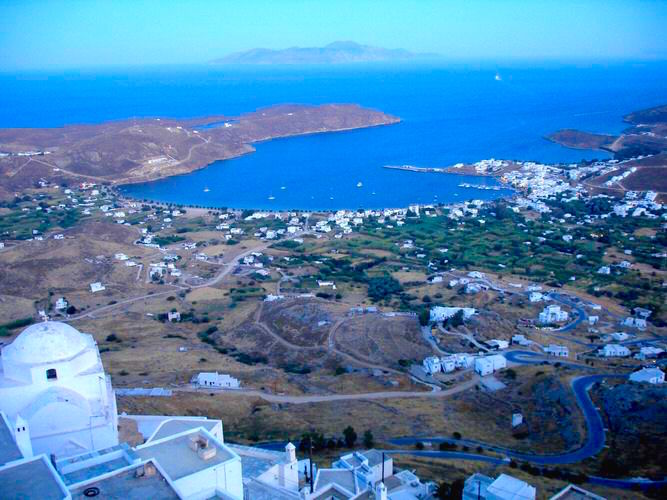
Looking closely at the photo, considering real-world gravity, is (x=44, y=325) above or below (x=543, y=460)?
above

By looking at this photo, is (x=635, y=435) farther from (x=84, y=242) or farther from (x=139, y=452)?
(x=84, y=242)

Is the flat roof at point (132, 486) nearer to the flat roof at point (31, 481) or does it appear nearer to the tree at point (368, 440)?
the flat roof at point (31, 481)

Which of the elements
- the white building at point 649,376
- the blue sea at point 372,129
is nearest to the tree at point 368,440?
the white building at point 649,376

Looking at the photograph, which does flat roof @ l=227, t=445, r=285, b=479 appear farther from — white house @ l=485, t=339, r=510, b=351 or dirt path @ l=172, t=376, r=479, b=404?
white house @ l=485, t=339, r=510, b=351

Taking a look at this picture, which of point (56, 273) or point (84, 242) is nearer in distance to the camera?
point (56, 273)

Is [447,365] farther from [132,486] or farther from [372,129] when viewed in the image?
[372,129]

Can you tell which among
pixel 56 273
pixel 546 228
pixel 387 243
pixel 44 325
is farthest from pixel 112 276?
pixel 546 228

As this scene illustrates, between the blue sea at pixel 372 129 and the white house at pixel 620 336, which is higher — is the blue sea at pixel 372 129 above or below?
above
